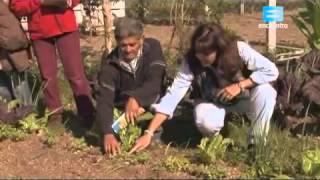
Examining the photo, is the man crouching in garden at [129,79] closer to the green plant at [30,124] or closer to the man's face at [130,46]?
the man's face at [130,46]

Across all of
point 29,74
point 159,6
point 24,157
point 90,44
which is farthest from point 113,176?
point 159,6

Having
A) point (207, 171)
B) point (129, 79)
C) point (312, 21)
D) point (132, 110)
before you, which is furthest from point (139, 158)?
point (312, 21)

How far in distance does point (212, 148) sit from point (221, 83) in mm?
465

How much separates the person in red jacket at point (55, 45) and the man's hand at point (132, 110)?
0.66 meters

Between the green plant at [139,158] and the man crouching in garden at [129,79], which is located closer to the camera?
the green plant at [139,158]

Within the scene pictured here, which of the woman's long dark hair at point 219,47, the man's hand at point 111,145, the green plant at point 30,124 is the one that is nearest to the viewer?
the woman's long dark hair at point 219,47

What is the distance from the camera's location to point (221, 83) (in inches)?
181

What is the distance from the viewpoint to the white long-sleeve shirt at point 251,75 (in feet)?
14.7

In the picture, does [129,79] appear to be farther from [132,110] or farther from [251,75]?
[251,75]

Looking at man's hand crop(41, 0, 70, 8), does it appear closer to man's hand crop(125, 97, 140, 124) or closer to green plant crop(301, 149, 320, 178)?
man's hand crop(125, 97, 140, 124)

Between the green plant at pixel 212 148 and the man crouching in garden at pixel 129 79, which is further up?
the man crouching in garden at pixel 129 79

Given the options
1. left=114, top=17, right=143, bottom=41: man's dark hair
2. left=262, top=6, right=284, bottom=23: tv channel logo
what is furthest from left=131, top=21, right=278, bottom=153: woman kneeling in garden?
left=262, top=6, right=284, bottom=23: tv channel logo

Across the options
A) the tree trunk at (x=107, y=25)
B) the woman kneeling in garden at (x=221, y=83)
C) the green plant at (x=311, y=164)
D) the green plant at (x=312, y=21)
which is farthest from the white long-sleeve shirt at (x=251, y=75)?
the tree trunk at (x=107, y=25)

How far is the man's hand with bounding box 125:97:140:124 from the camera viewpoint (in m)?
4.74
